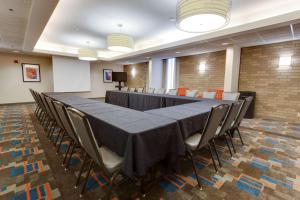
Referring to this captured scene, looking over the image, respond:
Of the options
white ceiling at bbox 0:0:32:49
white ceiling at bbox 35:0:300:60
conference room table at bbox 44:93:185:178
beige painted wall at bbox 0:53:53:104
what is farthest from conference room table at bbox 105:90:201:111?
beige painted wall at bbox 0:53:53:104

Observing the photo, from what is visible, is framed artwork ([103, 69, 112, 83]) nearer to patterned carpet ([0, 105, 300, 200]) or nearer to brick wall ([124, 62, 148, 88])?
brick wall ([124, 62, 148, 88])

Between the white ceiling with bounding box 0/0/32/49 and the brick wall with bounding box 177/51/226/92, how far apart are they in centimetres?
579

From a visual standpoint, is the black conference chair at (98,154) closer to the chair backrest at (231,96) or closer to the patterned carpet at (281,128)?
the chair backrest at (231,96)

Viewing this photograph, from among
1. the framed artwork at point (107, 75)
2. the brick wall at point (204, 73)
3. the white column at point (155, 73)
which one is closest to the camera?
the brick wall at point (204, 73)

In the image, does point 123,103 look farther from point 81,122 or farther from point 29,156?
point 81,122

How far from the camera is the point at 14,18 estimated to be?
2984 millimetres

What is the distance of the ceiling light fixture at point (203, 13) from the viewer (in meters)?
1.80

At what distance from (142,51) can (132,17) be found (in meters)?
2.58

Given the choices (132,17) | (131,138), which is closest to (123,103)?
(132,17)

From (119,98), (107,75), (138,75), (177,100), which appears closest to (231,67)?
(177,100)

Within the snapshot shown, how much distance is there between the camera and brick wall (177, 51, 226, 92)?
229 inches

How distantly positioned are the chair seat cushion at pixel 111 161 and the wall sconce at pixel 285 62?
5553mm

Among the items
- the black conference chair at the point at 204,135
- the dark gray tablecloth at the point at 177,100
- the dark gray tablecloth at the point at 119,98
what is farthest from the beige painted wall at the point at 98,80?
the black conference chair at the point at 204,135

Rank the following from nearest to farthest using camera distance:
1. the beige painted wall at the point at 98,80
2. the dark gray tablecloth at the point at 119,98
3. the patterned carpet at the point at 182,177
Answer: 1. the patterned carpet at the point at 182,177
2. the dark gray tablecloth at the point at 119,98
3. the beige painted wall at the point at 98,80
